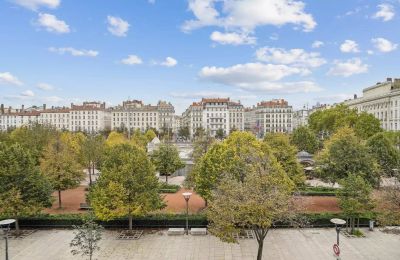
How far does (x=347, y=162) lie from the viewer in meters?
32.1

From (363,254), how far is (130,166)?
16081mm

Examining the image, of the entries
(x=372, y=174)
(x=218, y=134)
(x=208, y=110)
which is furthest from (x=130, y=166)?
(x=208, y=110)

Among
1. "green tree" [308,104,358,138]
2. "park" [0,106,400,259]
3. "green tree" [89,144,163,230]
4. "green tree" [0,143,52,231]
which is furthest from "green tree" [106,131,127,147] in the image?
"green tree" [308,104,358,138]

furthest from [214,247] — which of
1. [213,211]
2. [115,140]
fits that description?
[115,140]

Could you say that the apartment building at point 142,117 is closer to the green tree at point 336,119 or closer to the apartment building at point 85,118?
the apartment building at point 85,118

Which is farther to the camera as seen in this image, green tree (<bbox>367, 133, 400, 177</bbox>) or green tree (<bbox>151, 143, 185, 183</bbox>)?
green tree (<bbox>151, 143, 185, 183</bbox>)

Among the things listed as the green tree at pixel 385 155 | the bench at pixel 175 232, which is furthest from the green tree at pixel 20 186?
the green tree at pixel 385 155

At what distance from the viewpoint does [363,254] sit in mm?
21531

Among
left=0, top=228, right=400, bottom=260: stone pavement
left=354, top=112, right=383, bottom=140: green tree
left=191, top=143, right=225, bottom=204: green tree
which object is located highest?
left=354, top=112, right=383, bottom=140: green tree

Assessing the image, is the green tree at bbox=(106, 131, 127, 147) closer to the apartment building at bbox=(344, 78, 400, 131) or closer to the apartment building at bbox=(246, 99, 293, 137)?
the apartment building at bbox=(344, 78, 400, 131)

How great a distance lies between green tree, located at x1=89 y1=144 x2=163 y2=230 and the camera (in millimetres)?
24578

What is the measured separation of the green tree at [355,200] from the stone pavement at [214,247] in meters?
1.62

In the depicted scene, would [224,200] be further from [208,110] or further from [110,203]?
[208,110]

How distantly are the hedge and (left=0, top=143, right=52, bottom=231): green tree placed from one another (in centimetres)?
117
